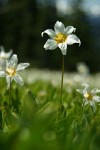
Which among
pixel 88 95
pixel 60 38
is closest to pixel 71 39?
pixel 60 38

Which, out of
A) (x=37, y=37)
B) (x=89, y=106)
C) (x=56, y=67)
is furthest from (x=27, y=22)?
(x=89, y=106)

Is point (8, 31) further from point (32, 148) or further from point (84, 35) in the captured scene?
point (32, 148)

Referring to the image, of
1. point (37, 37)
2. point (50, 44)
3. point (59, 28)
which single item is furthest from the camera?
point (37, 37)

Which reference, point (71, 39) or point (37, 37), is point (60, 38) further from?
point (37, 37)

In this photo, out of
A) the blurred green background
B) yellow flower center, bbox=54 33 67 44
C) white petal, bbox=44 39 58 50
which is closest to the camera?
white petal, bbox=44 39 58 50

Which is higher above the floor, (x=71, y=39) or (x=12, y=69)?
(x=71, y=39)

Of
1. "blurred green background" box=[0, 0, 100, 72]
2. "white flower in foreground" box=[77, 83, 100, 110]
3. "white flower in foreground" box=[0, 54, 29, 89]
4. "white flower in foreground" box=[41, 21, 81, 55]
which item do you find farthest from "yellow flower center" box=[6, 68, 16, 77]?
"blurred green background" box=[0, 0, 100, 72]

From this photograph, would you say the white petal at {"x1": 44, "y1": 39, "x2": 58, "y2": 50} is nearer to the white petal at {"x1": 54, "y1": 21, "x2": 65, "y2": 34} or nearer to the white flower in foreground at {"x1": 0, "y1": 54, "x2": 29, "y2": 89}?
the white petal at {"x1": 54, "y1": 21, "x2": 65, "y2": 34}

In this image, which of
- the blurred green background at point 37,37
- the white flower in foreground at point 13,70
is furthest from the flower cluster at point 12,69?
the blurred green background at point 37,37

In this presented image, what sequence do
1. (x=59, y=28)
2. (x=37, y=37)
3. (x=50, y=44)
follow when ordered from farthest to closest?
(x=37, y=37)
(x=59, y=28)
(x=50, y=44)
